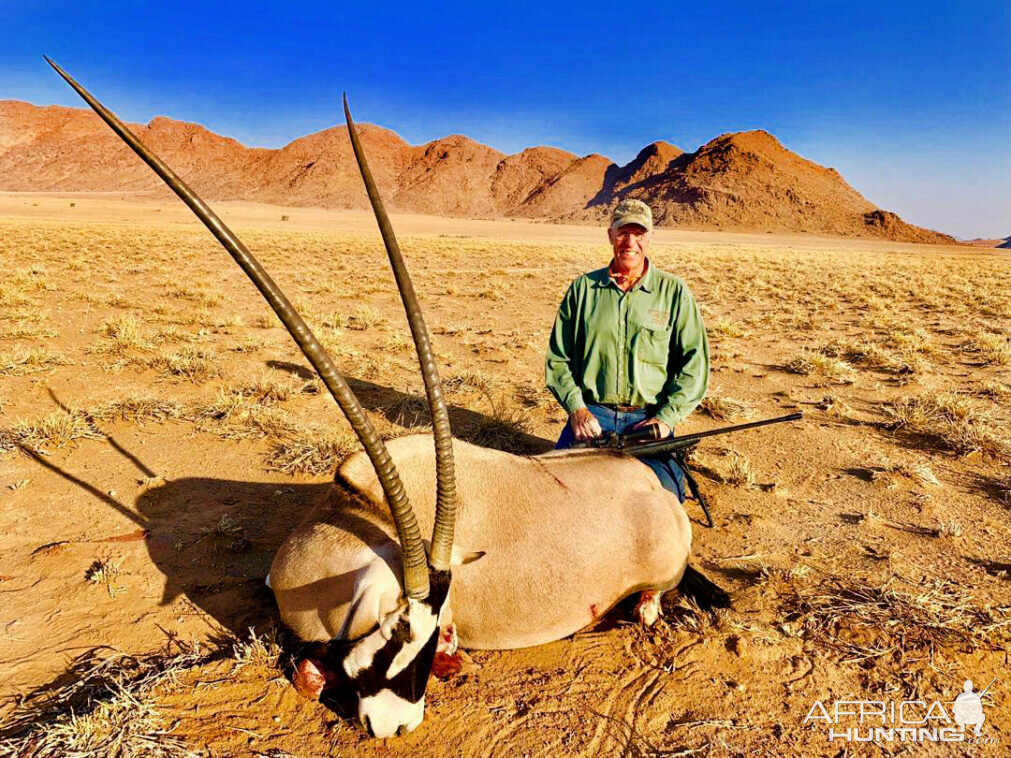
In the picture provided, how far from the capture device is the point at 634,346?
12.6 feet

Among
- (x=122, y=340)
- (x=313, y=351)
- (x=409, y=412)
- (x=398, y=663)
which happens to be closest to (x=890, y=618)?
(x=398, y=663)

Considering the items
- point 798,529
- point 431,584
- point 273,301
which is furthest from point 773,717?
point 273,301

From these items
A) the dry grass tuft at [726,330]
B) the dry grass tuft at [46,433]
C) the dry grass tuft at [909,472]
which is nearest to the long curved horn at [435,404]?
the dry grass tuft at [909,472]

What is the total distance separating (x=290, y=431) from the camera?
17.6 feet

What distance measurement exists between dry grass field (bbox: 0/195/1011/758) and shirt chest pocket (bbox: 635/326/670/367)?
1.30 m

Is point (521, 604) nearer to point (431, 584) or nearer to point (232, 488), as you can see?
point (431, 584)

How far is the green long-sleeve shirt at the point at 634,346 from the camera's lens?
12.4 ft

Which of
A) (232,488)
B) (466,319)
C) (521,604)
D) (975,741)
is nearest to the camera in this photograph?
(975,741)

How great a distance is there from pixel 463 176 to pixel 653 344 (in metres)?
172

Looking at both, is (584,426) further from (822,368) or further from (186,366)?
(822,368)

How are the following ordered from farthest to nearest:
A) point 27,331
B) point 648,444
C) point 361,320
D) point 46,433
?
point 361,320 < point 27,331 < point 46,433 < point 648,444

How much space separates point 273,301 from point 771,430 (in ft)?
18.6

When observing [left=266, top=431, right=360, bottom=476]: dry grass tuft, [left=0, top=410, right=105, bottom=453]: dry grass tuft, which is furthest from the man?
[left=0, top=410, right=105, bottom=453]: dry grass tuft

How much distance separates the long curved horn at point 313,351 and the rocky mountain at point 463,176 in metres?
116
